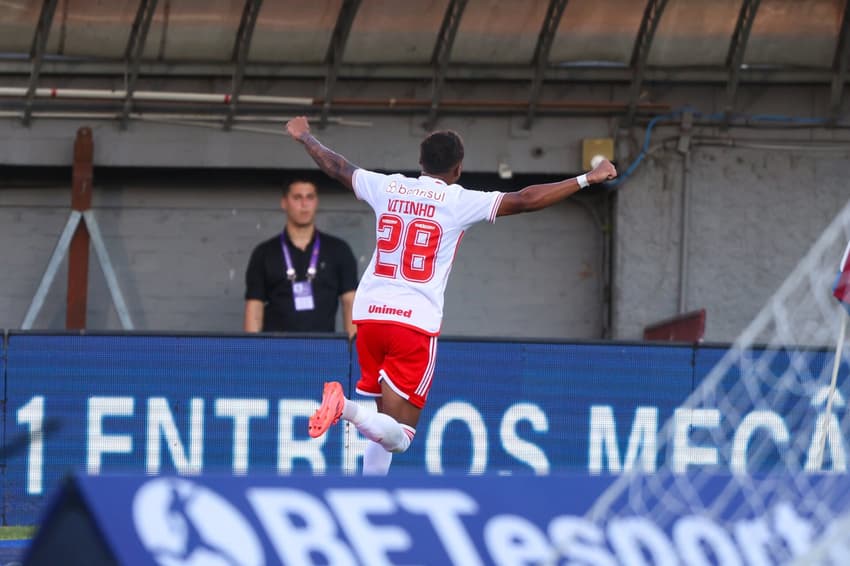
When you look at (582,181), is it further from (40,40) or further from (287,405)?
(40,40)

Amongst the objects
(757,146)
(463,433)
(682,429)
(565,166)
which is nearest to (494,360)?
(463,433)

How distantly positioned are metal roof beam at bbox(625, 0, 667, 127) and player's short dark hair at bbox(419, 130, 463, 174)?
609cm

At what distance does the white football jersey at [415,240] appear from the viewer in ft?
25.8

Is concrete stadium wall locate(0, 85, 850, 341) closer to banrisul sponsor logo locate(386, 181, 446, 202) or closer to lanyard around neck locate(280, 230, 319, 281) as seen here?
lanyard around neck locate(280, 230, 319, 281)

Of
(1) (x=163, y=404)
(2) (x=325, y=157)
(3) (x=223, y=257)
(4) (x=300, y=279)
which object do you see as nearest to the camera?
(2) (x=325, y=157)

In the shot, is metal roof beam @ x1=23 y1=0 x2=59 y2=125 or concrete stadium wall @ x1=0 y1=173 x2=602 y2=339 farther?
concrete stadium wall @ x1=0 y1=173 x2=602 y2=339

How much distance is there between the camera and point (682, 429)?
10047mm

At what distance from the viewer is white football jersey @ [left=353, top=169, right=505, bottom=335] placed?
7867 millimetres

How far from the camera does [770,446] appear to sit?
33.1 feet

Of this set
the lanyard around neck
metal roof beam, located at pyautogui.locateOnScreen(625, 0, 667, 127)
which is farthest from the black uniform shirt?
metal roof beam, located at pyautogui.locateOnScreen(625, 0, 667, 127)

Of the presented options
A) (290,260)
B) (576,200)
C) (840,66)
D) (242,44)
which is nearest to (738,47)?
(840,66)

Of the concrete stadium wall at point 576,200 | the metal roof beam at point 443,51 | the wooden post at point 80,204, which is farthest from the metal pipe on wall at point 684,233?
the wooden post at point 80,204

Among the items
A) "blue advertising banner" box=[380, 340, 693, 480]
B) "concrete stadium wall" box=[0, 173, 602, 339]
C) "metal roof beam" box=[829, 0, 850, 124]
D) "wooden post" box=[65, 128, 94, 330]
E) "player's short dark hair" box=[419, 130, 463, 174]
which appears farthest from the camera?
"concrete stadium wall" box=[0, 173, 602, 339]

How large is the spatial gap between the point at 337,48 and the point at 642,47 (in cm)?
271
